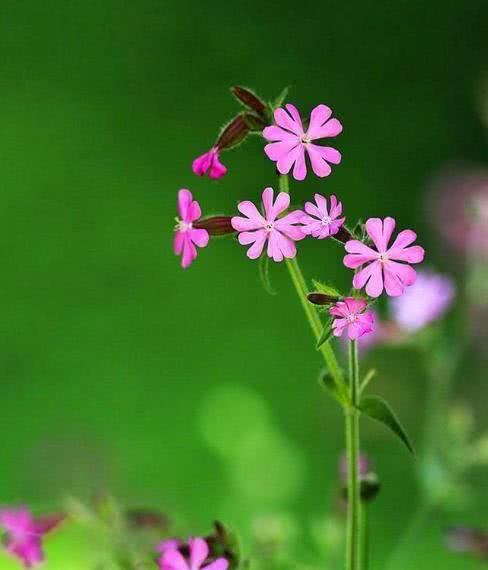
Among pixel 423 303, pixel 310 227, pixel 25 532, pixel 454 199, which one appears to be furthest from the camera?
pixel 454 199

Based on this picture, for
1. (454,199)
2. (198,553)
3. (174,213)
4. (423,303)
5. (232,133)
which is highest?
(174,213)

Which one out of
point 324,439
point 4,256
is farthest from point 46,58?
point 324,439

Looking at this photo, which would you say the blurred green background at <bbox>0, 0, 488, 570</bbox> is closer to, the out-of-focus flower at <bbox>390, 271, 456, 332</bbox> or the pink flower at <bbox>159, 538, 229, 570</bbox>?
the out-of-focus flower at <bbox>390, 271, 456, 332</bbox>

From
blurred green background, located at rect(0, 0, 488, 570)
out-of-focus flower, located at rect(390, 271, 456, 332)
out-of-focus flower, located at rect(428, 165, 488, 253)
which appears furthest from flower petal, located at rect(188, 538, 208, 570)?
out-of-focus flower, located at rect(428, 165, 488, 253)

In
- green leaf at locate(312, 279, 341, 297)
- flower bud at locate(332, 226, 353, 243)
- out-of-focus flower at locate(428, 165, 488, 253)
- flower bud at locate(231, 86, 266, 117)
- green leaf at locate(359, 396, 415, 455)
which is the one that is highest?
out-of-focus flower at locate(428, 165, 488, 253)

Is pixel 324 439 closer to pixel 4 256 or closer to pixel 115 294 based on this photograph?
pixel 115 294

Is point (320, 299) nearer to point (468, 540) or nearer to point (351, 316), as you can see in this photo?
point (351, 316)

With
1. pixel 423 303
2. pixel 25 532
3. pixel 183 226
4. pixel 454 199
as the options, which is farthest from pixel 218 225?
pixel 454 199
